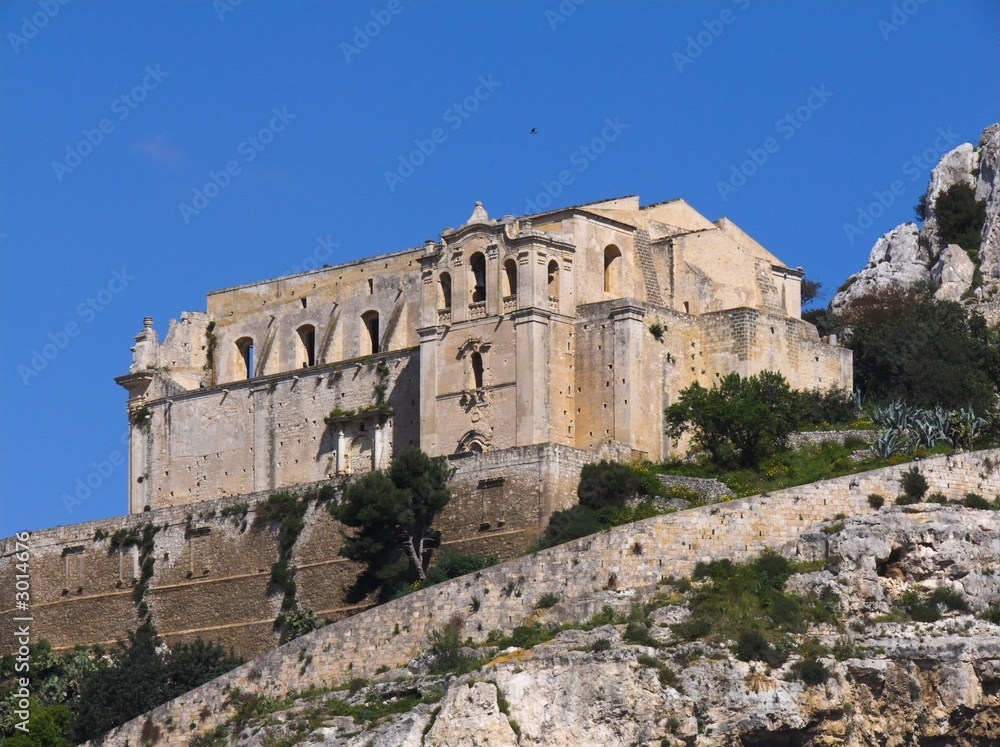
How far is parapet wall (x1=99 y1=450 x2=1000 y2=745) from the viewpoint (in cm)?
6400

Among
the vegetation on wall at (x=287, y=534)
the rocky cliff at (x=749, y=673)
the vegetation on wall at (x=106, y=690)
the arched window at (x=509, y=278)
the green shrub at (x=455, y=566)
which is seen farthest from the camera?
the arched window at (x=509, y=278)

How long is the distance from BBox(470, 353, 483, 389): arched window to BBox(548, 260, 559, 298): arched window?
2606 mm

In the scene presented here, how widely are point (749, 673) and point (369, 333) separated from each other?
28.9 m

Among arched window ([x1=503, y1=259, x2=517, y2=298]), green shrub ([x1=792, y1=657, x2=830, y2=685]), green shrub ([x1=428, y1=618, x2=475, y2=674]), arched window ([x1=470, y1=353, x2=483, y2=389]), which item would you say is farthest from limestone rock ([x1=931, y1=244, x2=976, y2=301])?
green shrub ([x1=792, y1=657, x2=830, y2=685])

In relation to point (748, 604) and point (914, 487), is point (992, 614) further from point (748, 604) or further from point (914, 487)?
point (748, 604)

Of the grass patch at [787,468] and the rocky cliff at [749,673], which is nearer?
the rocky cliff at [749,673]

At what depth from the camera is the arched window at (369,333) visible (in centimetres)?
8494

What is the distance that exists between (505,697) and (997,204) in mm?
40977

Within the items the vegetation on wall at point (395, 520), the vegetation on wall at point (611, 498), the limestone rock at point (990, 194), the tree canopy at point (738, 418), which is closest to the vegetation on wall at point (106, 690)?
the vegetation on wall at point (395, 520)

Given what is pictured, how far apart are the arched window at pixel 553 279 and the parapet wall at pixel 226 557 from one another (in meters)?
5.29

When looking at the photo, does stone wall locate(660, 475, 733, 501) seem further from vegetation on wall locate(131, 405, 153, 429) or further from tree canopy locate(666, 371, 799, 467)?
vegetation on wall locate(131, 405, 153, 429)

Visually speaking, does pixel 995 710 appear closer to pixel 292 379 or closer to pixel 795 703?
pixel 795 703

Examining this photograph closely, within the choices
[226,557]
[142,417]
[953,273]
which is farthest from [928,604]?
[953,273]

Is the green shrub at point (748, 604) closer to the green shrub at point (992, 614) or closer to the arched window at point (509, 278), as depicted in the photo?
the green shrub at point (992, 614)
